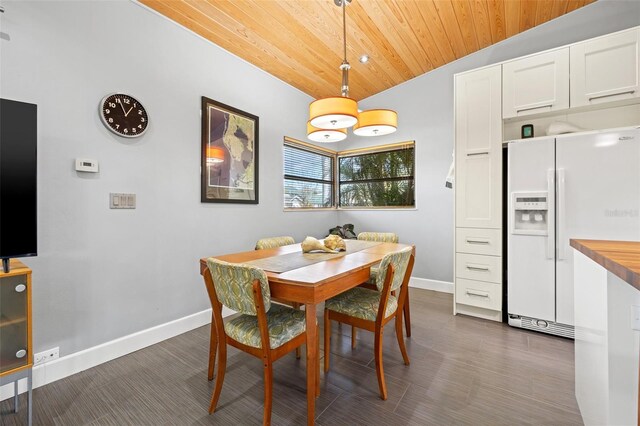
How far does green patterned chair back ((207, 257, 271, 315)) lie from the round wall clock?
1.50 metres

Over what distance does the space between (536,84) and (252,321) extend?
3.29 m

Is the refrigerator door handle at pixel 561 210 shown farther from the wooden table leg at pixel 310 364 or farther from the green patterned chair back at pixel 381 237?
the wooden table leg at pixel 310 364

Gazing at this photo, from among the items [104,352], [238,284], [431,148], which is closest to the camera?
[238,284]

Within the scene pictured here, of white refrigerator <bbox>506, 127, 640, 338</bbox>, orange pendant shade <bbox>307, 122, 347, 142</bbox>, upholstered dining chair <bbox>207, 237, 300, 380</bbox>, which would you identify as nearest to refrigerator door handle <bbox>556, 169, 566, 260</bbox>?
white refrigerator <bbox>506, 127, 640, 338</bbox>

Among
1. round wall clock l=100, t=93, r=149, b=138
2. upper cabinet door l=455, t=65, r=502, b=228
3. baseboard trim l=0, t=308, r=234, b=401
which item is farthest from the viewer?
upper cabinet door l=455, t=65, r=502, b=228

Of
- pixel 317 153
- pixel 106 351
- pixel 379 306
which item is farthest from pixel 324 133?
pixel 106 351

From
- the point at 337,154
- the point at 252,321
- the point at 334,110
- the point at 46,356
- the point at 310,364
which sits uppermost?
the point at 337,154

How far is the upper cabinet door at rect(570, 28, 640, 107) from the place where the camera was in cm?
225

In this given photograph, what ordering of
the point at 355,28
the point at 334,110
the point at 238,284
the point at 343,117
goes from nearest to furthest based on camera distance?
the point at 238,284 < the point at 334,110 < the point at 343,117 < the point at 355,28

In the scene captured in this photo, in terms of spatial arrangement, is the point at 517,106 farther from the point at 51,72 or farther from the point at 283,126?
the point at 51,72

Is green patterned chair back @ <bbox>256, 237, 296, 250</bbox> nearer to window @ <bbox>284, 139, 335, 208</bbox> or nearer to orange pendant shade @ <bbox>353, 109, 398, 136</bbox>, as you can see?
window @ <bbox>284, 139, 335, 208</bbox>

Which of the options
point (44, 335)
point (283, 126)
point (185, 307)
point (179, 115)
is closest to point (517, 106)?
point (283, 126)

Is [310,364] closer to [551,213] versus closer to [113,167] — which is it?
[113,167]

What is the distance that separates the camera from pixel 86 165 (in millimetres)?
1985
